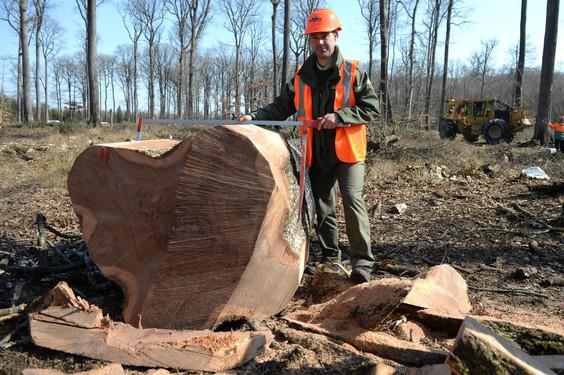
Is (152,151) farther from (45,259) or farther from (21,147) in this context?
(21,147)

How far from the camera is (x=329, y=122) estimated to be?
3.09 metres

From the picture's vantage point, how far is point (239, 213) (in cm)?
242

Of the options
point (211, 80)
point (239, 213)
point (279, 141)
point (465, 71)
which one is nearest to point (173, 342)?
point (239, 213)

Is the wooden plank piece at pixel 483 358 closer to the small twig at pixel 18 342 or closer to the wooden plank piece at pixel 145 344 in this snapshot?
the wooden plank piece at pixel 145 344

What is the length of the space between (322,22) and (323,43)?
137mm

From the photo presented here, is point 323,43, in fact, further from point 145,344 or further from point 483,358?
point 483,358

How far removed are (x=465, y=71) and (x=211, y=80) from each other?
1338 inches

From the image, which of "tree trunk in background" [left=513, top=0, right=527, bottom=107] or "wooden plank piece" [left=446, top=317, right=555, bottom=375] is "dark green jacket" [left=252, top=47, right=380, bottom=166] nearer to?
"wooden plank piece" [left=446, top=317, right=555, bottom=375]

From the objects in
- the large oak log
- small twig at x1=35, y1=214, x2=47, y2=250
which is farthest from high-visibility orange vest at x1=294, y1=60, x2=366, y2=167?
small twig at x1=35, y1=214, x2=47, y2=250

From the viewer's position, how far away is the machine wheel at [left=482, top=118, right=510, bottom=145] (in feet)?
60.4

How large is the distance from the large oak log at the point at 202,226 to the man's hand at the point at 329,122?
392 mm

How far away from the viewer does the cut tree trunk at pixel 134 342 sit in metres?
2.25

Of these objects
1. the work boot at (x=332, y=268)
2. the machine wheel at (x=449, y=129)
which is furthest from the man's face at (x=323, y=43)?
the machine wheel at (x=449, y=129)

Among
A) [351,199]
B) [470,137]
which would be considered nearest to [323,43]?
[351,199]
